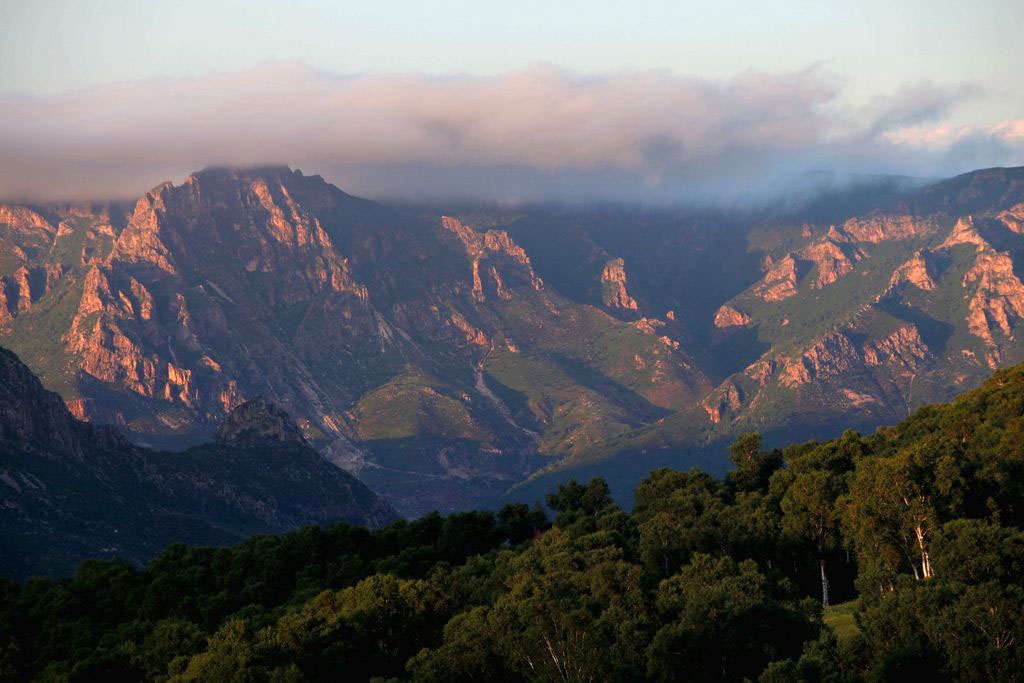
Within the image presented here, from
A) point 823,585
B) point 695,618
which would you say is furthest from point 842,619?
point 823,585

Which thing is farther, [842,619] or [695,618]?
[842,619]

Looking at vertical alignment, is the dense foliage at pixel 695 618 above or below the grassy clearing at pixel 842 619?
above

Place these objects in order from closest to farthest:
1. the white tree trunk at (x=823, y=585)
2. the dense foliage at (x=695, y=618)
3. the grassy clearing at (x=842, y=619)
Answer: the dense foliage at (x=695, y=618) → the grassy clearing at (x=842, y=619) → the white tree trunk at (x=823, y=585)

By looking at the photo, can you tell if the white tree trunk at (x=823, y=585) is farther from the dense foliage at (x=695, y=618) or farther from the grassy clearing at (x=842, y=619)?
the grassy clearing at (x=842, y=619)

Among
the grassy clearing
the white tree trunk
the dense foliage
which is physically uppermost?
the dense foliage

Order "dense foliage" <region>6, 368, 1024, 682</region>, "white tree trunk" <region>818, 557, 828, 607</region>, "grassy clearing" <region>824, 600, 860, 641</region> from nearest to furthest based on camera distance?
"dense foliage" <region>6, 368, 1024, 682</region> → "grassy clearing" <region>824, 600, 860, 641</region> → "white tree trunk" <region>818, 557, 828, 607</region>

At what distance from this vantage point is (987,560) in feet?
495

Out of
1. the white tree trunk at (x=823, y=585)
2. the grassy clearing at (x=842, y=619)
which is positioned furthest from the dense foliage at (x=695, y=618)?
the grassy clearing at (x=842, y=619)

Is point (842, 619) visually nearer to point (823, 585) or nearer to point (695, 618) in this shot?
point (695, 618)

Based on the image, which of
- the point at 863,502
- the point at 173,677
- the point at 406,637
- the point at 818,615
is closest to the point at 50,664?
the point at 173,677

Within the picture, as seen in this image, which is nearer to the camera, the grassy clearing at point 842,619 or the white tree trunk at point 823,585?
the grassy clearing at point 842,619

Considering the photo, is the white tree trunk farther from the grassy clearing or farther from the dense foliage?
the grassy clearing

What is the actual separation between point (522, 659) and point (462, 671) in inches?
260

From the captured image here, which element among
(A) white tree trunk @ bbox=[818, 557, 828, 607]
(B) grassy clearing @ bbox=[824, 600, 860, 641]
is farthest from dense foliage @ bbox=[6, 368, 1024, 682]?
(B) grassy clearing @ bbox=[824, 600, 860, 641]
